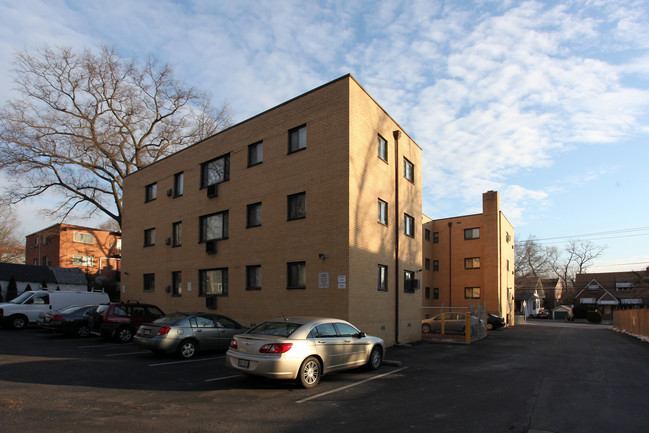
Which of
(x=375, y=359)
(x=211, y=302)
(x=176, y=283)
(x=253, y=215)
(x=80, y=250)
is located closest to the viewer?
(x=375, y=359)

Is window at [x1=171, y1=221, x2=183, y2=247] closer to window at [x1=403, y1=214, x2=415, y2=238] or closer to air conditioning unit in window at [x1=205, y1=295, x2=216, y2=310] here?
air conditioning unit in window at [x1=205, y1=295, x2=216, y2=310]

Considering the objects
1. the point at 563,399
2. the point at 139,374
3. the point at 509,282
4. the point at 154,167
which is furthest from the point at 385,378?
the point at 509,282

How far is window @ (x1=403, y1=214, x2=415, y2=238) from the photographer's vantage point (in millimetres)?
20453

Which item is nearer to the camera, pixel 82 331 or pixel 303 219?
pixel 303 219

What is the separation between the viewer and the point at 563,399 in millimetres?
8383

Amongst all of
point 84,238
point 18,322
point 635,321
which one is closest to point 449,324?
point 635,321

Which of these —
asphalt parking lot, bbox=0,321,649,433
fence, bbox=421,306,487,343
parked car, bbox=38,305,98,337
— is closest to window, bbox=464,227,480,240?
fence, bbox=421,306,487,343

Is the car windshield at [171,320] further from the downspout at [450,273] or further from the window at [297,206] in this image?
the downspout at [450,273]

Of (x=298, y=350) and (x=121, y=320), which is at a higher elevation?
(x=298, y=350)

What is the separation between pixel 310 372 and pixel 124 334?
10511mm

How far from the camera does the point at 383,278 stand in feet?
57.8

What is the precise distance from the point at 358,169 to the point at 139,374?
31.9 feet

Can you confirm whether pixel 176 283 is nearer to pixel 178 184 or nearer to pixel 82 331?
pixel 82 331

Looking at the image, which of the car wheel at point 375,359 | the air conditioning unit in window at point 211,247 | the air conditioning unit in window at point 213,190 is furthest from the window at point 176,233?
the car wheel at point 375,359
